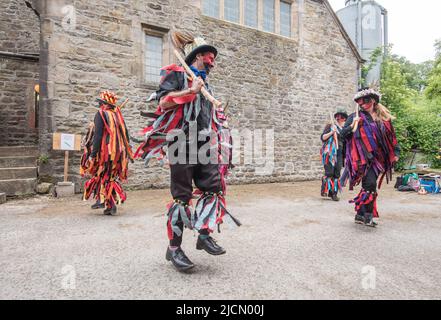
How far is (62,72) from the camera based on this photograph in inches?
269

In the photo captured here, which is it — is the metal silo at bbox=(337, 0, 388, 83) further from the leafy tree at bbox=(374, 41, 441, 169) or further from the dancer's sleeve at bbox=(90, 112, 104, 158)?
the dancer's sleeve at bbox=(90, 112, 104, 158)

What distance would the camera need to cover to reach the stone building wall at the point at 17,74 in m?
10.0

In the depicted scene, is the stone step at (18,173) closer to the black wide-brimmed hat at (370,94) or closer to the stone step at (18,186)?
the stone step at (18,186)

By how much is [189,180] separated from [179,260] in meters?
0.64

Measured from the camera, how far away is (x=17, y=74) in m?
10.0

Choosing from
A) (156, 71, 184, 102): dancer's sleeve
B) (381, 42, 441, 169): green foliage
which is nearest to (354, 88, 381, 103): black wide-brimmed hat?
(156, 71, 184, 102): dancer's sleeve

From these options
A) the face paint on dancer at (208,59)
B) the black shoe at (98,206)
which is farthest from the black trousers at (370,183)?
the black shoe at (98,206)

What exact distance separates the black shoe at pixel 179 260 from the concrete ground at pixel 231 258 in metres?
0.07

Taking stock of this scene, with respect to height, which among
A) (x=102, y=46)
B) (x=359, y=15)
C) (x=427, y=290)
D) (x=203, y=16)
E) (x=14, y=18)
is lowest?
(x=427, y=290)

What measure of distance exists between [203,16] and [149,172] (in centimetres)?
478

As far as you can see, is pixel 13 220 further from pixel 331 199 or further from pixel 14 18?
pixel 14 18

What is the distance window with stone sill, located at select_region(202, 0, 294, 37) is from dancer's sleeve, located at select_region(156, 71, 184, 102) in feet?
24.5

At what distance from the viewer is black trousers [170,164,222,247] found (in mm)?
2467
